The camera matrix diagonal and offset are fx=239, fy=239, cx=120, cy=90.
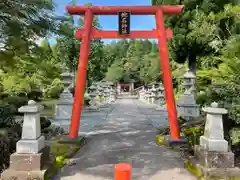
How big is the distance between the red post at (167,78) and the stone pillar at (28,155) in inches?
131

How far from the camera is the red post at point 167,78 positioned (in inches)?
235

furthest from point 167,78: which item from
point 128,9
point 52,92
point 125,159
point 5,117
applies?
point 52,92

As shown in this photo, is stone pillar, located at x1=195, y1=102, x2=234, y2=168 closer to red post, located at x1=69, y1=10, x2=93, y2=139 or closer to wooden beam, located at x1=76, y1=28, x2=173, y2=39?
wooden beam, located at x1=76, y1=28, x2=173, y2=39

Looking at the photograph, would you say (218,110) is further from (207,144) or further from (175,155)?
(175,155)

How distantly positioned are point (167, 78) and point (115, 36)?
1.79 metres

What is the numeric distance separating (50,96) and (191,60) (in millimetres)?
14546

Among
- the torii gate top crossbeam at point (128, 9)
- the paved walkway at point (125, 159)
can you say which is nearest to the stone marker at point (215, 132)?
the paved walkway at point (125, 159)

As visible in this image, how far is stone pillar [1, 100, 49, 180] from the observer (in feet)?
11.9

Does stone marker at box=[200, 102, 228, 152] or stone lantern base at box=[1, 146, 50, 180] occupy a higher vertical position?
stone marker at box=[200, 102, 228, 152]

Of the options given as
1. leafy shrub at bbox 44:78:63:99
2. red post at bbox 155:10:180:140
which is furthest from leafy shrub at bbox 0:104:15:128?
leafy shrub at bbox 44:78:63:99

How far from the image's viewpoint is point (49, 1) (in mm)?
6594

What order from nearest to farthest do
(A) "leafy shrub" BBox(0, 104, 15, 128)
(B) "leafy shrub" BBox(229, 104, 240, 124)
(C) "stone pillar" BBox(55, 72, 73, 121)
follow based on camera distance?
(B) "leafy shrub" BBox(229, 104, 240, 124)
(A) "leafy shrub" BBox(0, 104, 15, 128)
(C) "stone pillar" BBox(55, 72, 73, 121)

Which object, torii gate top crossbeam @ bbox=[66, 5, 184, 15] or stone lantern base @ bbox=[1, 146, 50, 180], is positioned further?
torii gate top crossbeam @ bbox=[66, 5, 184, 15]

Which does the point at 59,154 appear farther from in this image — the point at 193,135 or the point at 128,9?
the point at 128,9
